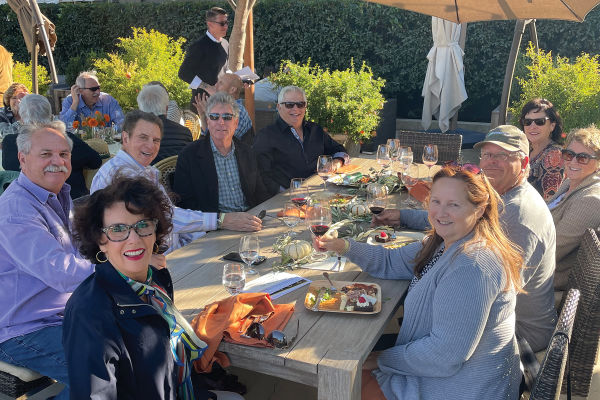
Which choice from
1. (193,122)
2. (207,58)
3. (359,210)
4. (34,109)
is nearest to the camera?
(359,210)

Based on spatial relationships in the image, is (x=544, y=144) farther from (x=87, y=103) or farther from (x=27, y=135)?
(x=87, y=103)

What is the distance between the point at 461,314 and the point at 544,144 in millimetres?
3154

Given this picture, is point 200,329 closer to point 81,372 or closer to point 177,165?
point 81,372

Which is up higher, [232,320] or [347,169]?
[347,169]

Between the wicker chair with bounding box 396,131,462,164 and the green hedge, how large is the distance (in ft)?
17.5

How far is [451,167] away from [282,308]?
974 mm

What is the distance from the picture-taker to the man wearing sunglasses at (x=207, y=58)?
7.31m

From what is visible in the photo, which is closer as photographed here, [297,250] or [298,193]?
[297,250]

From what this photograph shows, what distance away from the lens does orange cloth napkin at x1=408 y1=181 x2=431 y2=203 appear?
13.4ft

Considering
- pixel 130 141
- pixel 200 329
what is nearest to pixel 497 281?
pixel 200 329

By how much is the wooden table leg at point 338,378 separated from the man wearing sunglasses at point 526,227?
0.98 m

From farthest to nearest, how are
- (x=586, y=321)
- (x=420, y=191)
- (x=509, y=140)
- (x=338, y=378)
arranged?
(x=420, y=191)
(x=509, y=140)
(x=586, y=321)
(x=338, y=378)

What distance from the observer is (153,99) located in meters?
5.46

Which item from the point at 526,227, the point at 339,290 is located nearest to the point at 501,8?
the point at 526,227
